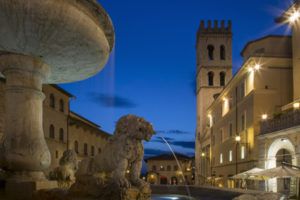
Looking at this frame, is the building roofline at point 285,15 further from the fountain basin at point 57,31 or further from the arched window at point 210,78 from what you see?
the arched window at point 210,78

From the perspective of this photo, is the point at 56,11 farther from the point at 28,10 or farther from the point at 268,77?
the point at 268,77

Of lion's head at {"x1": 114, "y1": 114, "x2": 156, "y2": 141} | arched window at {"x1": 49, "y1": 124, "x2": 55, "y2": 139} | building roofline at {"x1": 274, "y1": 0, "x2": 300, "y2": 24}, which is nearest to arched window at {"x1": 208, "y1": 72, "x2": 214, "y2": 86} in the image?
building roofline at {"x1": 274, "y1": 0, "x2": 300, "y2": 24}

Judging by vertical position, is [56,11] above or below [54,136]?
above

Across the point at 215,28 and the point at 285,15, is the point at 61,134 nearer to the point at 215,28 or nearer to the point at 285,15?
the point at 285,15

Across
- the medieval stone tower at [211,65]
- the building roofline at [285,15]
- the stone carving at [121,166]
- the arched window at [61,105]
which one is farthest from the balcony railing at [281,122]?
the medieval stone tower at [211,65]

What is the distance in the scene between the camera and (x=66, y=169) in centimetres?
721

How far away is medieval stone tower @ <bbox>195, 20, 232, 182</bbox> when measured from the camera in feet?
161

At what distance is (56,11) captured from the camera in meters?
3.94

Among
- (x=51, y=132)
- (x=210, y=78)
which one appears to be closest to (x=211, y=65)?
(x=210, y=78)

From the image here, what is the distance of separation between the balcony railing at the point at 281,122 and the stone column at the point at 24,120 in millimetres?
15964

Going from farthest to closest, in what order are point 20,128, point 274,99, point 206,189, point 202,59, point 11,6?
point 202,59, point 274,99, point 206,189, point 20,128, point 11,6

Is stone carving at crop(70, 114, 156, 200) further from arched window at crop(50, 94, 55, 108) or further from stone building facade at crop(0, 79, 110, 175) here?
arched window at crop(50, 94, 55, 108)

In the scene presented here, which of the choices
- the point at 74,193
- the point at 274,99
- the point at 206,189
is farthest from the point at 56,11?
the point at 274,99

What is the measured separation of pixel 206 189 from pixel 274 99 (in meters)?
12.8
